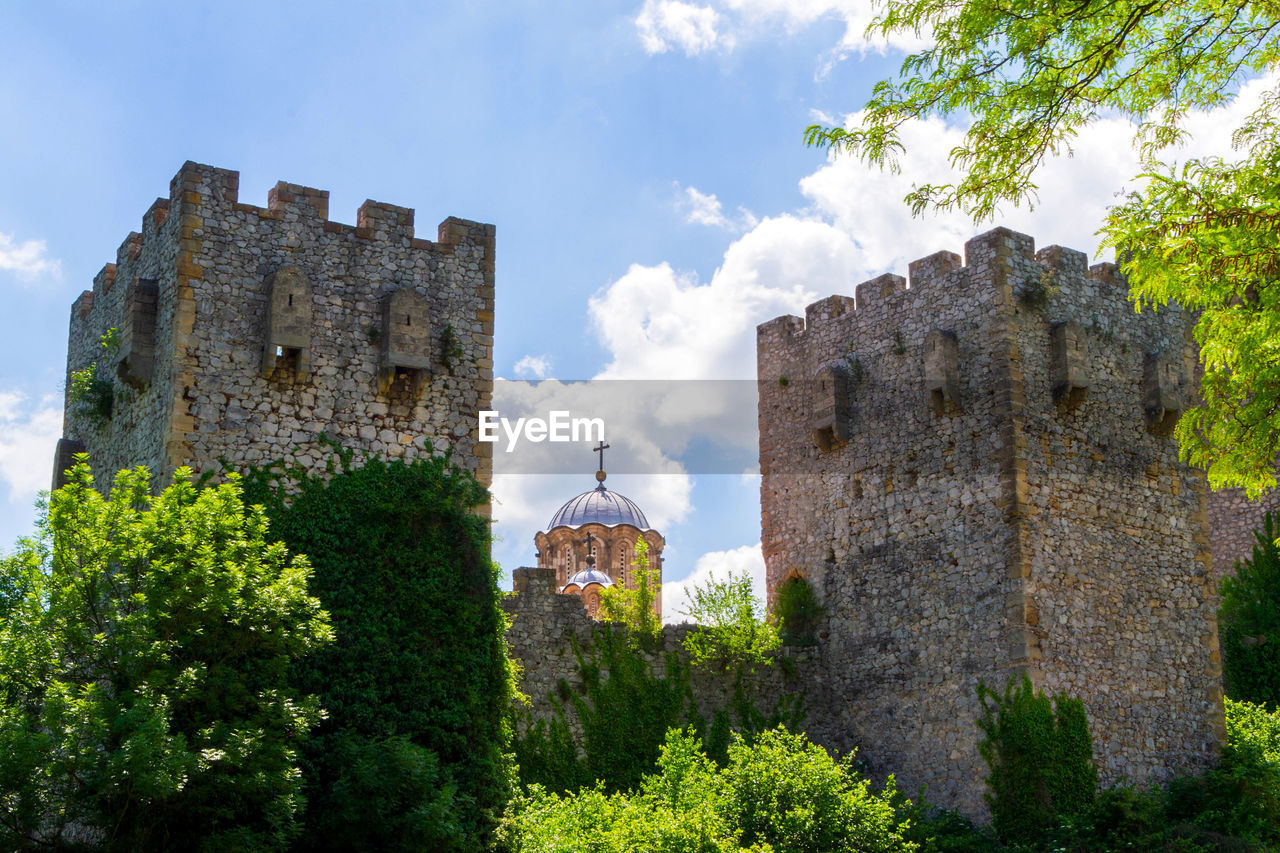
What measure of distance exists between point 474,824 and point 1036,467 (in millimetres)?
11002

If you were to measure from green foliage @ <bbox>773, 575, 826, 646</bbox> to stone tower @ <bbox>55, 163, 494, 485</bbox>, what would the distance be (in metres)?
8.60

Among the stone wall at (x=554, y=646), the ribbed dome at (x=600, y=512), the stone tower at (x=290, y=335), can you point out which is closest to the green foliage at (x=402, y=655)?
the stone tower at (x=290, y=335)

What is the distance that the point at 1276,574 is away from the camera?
28984mm

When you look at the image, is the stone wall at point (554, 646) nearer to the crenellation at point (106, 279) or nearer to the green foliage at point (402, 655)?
the green foliage at point (402, 655)

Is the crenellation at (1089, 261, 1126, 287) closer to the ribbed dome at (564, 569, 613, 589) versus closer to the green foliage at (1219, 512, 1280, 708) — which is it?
the green foliage at (1219, 512, 1280, 708)

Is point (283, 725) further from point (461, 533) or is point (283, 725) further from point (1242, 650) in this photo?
point (1242, 650)

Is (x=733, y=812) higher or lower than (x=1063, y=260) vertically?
lower

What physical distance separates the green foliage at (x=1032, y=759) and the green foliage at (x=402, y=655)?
312 inches

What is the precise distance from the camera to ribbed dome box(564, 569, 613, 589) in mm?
46384

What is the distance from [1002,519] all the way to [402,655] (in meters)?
10.1

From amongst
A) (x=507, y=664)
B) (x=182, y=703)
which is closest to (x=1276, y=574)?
(x=507, y=664)

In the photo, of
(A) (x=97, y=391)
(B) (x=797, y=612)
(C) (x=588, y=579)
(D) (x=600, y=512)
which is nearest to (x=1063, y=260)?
(B) (x=797, y=612)

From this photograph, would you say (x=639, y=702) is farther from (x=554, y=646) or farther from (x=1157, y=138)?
(x=1157, y=138)

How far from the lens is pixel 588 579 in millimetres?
47312
